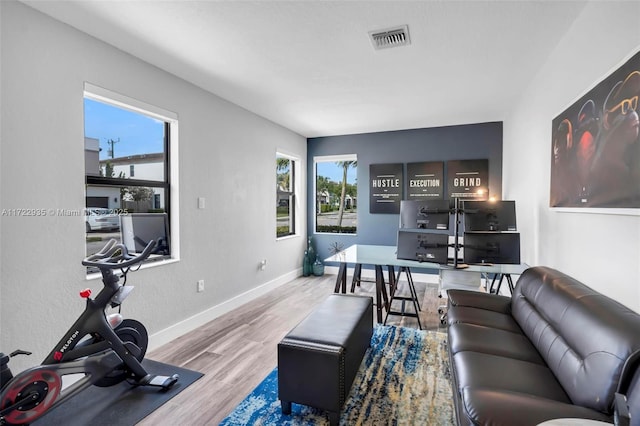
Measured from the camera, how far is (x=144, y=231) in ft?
7.46

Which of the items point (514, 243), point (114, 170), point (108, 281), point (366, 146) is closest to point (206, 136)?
point (114, 170)

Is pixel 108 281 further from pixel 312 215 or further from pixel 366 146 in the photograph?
pixel 366 146

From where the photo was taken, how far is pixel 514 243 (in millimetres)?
2824

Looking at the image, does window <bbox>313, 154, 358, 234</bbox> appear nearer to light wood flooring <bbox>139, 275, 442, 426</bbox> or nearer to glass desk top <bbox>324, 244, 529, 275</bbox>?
light wood flooring <bbox>139, 275, 442, 426</bbox>

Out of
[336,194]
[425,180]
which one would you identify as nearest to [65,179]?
[336,194]

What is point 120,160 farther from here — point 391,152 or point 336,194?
point 391,152

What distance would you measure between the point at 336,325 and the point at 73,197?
2.09 m

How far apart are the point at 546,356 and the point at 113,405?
8.66 ft

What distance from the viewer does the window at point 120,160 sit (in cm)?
244

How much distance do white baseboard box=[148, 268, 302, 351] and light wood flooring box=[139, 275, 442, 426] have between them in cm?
6

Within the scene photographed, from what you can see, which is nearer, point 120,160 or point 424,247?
point 120,160

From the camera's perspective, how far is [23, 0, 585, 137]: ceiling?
78.6 inches

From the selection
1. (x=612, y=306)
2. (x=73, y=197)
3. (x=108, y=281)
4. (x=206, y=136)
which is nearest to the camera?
(x=612, y=306)

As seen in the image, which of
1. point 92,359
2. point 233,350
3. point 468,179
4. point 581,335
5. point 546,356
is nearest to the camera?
point 581,335
